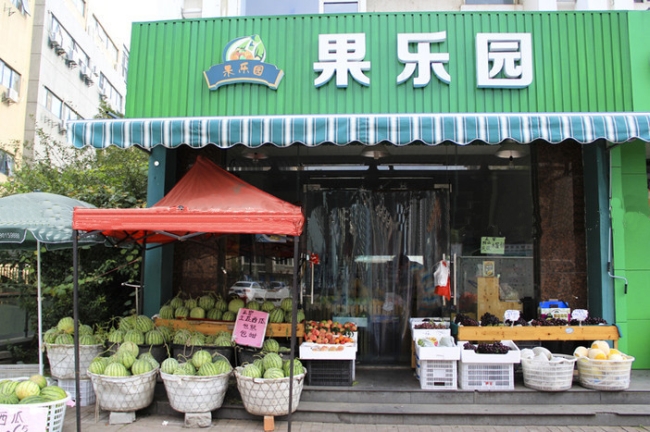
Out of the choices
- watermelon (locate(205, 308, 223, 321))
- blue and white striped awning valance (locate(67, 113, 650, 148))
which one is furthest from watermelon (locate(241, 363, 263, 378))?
blue and white striped awning valance (locate(67, 113, 650, 148))

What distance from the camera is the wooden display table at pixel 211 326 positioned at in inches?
268

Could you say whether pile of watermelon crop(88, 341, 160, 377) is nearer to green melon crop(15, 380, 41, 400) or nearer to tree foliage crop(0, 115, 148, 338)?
green melon crop(15, 380, 41, 400)

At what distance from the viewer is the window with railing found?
21.9 m

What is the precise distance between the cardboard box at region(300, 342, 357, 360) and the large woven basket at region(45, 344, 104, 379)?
285cm

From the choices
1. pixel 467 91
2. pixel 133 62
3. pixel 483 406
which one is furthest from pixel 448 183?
pixel 133 62

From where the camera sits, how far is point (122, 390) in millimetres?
5555

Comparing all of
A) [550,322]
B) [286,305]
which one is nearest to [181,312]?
[286,305]

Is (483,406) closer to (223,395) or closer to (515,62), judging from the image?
(223,395)

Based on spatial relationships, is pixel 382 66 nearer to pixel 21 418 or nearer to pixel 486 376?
pixel 486 376

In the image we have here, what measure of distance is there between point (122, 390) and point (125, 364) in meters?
0.30

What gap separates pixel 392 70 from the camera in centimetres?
719

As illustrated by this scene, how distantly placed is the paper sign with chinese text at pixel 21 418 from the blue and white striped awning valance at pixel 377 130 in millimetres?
3237

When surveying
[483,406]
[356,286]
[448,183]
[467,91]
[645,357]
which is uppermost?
[467,91]

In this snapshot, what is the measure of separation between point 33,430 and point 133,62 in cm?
530
